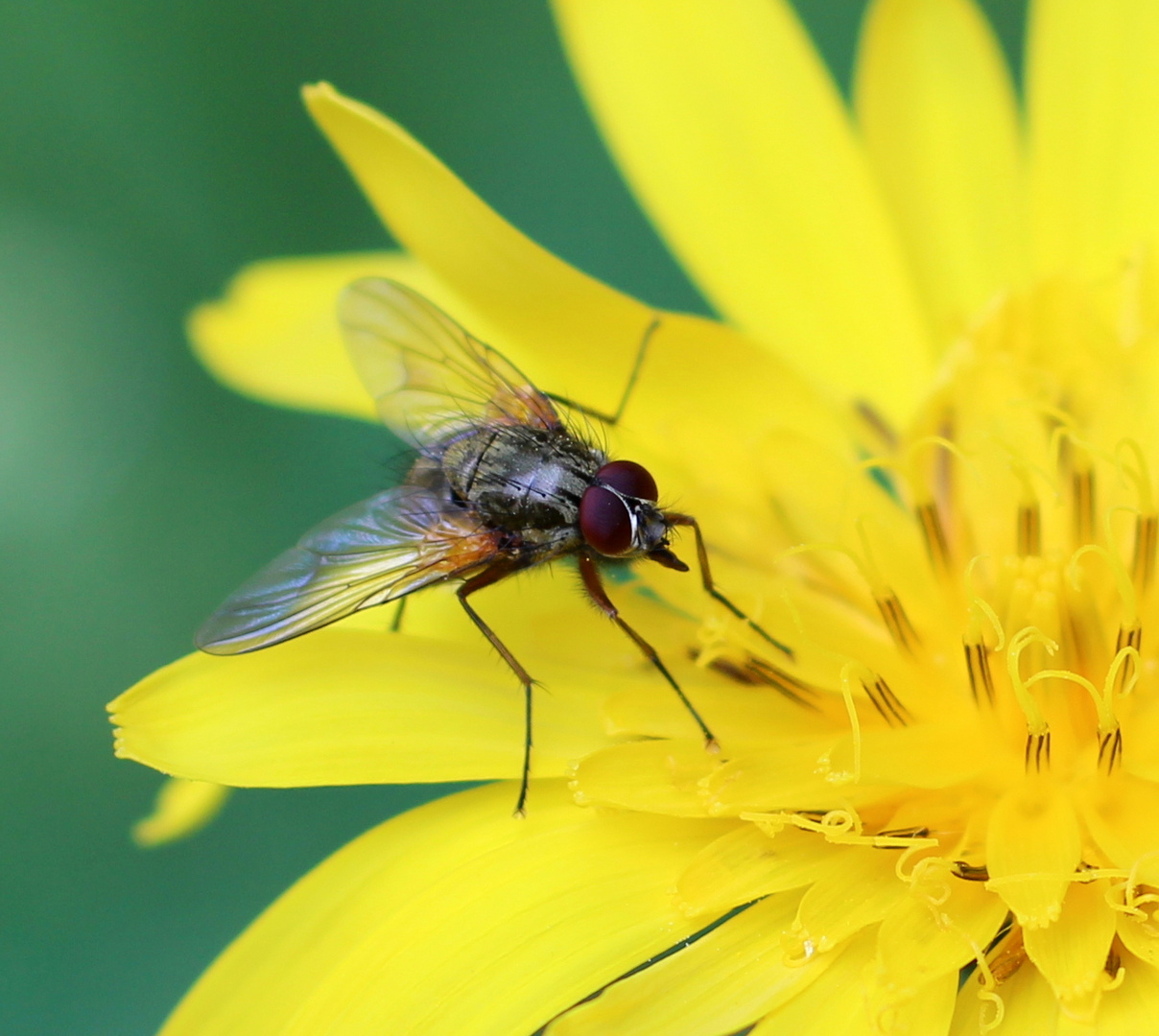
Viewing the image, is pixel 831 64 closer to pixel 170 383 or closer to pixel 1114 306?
pixel 1114 306

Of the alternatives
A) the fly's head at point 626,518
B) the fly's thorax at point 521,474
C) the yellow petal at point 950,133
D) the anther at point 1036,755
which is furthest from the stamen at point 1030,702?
the yellow petal at point 950,133

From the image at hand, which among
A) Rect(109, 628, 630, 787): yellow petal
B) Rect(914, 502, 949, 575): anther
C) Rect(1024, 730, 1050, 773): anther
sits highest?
Rect(109, 628, 630, 787): yellow petal

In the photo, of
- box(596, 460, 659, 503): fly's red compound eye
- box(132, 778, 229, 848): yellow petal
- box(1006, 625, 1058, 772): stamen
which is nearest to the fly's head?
box(596, 460, 659, 503): fly's red compound eye

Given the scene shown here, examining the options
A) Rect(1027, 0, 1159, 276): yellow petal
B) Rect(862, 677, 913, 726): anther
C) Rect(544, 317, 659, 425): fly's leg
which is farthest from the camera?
Rect(1027, 0, 1159, 276): yellow petal

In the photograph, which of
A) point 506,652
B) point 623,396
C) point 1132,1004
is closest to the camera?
point 1132,1004

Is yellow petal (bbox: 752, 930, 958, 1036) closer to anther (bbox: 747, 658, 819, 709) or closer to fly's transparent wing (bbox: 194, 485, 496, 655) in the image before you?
anther (bbox: 747, 658, 819, 709)

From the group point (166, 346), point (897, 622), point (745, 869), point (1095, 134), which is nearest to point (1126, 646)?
point (897, 622)

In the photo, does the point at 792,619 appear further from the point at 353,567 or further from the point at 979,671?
the point at 353,567
